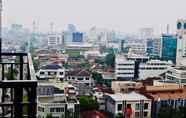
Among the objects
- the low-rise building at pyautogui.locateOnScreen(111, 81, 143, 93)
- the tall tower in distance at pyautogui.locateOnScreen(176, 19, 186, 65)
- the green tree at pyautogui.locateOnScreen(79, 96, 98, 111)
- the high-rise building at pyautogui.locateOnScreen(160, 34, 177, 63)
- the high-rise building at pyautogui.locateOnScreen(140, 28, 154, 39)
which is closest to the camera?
the green tree at pyautogui.locateOnScreen(79, 96, 98, 111)

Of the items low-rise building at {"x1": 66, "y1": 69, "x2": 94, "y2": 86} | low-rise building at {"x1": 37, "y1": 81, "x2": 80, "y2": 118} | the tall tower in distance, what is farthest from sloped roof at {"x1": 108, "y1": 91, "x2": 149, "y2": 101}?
the tall tower in distance

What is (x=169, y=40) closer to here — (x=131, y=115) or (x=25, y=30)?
(x=131, y=115)

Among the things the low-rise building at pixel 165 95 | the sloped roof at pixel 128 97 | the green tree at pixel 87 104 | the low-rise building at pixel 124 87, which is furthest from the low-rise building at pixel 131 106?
the low-rise building at pixel 124 87

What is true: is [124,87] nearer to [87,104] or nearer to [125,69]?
[87,104]

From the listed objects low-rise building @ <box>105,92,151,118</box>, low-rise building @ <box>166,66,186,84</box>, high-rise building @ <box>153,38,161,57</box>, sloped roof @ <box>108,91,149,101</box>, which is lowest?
low-rise building @ <box>105,92,151,118</box>

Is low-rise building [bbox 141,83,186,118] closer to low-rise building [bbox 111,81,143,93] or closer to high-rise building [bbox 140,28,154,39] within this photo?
low-rise building [bbox 111,81,143,93]

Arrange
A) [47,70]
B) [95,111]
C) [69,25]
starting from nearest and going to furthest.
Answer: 1. [95,111]
2. [47,70]
3. [69,25]

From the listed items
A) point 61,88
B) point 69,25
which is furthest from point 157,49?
point 69,25
